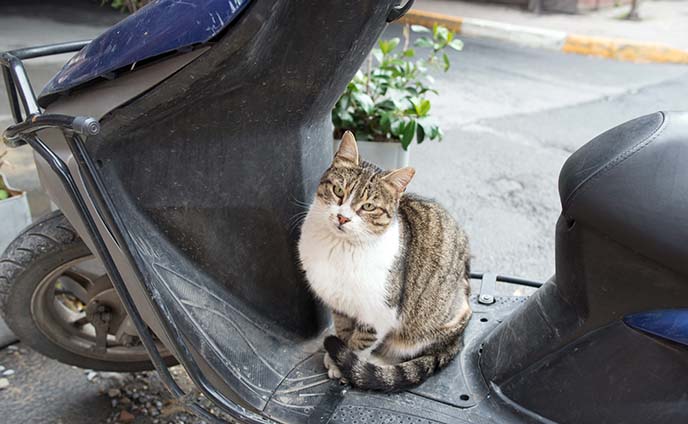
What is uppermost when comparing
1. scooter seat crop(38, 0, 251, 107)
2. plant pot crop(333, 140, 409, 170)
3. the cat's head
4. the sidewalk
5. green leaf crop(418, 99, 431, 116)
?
scooter seat crop(38, 0, 251, 107)

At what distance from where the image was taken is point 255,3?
4.27 feet

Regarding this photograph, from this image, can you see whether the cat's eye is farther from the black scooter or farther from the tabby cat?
the black scooter

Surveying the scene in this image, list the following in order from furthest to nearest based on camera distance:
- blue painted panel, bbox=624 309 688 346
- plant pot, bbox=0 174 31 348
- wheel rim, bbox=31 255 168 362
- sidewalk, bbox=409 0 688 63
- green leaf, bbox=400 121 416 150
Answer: sidewalk, bbox=409 0 688 63
green leaf, bbox=400 121 416 150
plant pot, bbox=0 174 31 348
wheel rim, bbox=31 255 168 362
blue painted panel, bbox=624 309 688 346

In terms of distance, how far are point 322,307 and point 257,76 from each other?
0.82 meters

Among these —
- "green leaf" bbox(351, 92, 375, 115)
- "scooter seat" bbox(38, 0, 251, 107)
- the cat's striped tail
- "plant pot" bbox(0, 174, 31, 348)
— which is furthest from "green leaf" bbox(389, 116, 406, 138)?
"scooter seat" bbox(38, 0, 251, 107)

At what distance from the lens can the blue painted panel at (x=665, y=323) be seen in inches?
51.5

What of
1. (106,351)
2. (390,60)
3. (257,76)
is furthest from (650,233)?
(390,60)

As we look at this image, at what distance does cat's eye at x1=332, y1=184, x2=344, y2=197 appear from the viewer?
1687 mm

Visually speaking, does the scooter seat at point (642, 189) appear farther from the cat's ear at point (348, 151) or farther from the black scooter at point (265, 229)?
the cat's ear at point (348, 151)

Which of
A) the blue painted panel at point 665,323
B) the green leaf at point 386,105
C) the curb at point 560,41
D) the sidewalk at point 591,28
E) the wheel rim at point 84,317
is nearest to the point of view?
the blue painted panel at point 665,323

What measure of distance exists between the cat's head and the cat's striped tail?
0.32 meters

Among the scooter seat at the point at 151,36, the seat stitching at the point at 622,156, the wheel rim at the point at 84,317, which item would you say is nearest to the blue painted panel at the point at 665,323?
the seat stitching at the point at 622,156

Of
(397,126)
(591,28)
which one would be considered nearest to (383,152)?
(397,126)

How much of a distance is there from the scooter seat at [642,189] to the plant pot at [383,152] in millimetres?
1802
